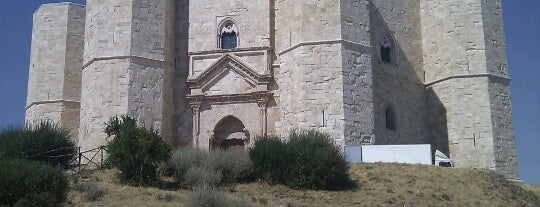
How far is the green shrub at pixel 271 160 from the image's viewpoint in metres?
19.1

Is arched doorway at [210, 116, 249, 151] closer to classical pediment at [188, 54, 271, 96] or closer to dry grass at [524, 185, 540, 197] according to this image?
classical pediment at [188, 54, 271, 96]

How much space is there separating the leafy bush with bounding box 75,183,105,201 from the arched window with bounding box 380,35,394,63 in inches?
535

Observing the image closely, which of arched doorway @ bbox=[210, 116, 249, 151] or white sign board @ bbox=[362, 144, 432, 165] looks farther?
arched doorway @ bbox=[210, 116, 249, 151]

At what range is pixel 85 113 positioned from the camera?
24984 millimetres

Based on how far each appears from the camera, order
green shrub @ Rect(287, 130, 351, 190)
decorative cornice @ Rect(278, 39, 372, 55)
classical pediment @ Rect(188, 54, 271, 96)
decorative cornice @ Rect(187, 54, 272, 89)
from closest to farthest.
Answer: green shrub @ Rect(287, 130, 351, 190) → decorative cornice @ Rect(278, 39, 372, 55) → decorative cornice @ Rect(187, 54, 272, 89) → classical pediment @ Rect(188, 54, 271, 96)

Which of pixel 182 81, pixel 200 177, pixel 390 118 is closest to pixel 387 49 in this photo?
pixel 390 118

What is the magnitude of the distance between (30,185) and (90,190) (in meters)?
1.58

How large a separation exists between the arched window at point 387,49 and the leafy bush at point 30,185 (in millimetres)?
14569

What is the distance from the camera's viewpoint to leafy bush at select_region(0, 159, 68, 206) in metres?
15.3

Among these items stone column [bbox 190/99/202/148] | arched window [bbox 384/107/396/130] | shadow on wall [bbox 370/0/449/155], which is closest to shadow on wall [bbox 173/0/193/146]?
stone column [bbox 190/99/202/148]

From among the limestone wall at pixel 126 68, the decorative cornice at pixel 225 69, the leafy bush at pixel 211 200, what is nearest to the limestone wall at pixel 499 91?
the decorative cornice at pixel 225 69

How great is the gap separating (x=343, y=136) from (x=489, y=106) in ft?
20.2

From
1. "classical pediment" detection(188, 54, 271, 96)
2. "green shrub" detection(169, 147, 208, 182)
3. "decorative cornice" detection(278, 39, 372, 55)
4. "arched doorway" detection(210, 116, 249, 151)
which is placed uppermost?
"decorative cornice" detection(278, 39, 372, 55)

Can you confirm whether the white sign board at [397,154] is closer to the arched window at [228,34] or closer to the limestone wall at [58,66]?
the arched window at [228,34]
